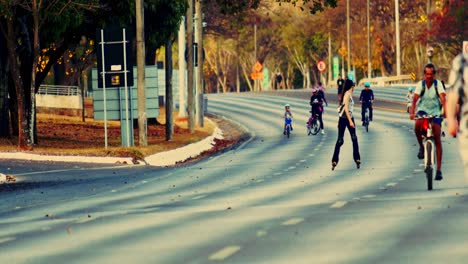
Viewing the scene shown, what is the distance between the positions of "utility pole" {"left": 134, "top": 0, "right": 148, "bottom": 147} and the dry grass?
545 millimetres

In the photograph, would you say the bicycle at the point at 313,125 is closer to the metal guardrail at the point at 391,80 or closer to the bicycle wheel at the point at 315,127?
the bicycle wheel at the point at 315,127

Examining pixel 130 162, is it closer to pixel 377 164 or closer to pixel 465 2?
pixel 377 164

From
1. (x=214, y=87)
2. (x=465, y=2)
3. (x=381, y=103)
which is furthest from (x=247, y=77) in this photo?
(x=381, y=103)

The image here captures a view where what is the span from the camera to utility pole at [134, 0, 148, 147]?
41438mm

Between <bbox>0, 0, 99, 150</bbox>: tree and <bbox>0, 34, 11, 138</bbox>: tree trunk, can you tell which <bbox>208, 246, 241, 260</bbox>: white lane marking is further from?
<bbox>0, 34, 11, 138</bbox>: tree trunk

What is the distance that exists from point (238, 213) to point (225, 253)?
4823 millimetres

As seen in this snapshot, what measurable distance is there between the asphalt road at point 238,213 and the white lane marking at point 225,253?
3cm

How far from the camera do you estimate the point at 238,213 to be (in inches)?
693

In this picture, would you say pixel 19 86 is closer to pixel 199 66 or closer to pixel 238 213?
pixel 238 213

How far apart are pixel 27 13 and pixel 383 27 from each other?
92061mm

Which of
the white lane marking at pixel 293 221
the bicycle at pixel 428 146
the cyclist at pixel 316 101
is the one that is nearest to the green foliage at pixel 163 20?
the cyclist at pixel 316 101

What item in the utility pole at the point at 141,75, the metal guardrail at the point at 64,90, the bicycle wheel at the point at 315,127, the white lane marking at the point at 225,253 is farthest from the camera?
the metal guardrail at the point at 64,90

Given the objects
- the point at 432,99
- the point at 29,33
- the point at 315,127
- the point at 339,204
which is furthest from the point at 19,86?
the point at 339,204

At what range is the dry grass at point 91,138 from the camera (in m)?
38.3
